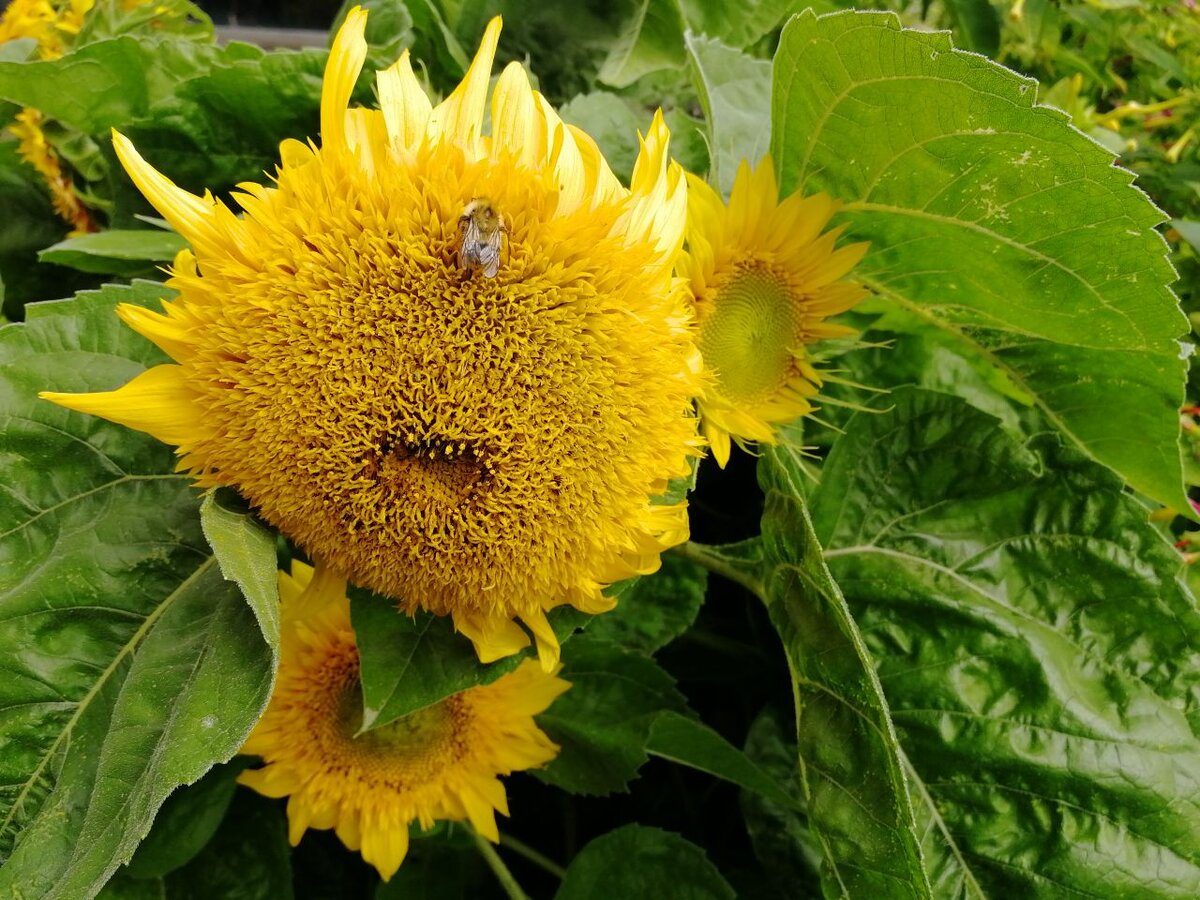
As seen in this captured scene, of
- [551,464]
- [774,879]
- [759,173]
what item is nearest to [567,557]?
[551,464]

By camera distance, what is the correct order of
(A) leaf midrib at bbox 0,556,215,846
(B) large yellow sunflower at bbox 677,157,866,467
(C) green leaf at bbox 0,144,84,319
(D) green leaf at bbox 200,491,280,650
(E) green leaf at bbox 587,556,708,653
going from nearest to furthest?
(D) green leaf at bbox 200,491,280,650 < (A) leaf midrib at bbox 0,556,215,846 < (B) large yellow sunflower at bbox 677,157,866,467 < (E) green leaf at bbox 587,556,708,653 < (C) green leaf at bbox 0,144,84,319

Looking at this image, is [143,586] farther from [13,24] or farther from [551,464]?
[13,24]

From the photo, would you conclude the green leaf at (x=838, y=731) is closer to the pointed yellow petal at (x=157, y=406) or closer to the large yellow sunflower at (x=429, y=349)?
the large yellow sunflower at (x=429, y=349)

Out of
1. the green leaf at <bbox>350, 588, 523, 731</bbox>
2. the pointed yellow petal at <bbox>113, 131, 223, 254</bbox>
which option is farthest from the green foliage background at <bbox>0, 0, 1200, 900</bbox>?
the pointed yellow petal at <bbox>113, 131, 223, 254</bbox>

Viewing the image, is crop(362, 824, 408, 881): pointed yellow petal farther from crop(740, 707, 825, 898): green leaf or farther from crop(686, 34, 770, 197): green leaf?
crop(686, 34, 770, 197): green leaf

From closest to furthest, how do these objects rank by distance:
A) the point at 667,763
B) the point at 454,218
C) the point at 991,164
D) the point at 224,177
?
1. the point at 454,218
2. the point at 991,164
3. the point at 224,177
4. the point at 667,763

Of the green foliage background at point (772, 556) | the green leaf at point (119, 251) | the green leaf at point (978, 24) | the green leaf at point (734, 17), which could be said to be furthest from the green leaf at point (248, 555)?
the green leaf at point (978, 24)

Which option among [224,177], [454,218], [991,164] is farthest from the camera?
[224,177]
